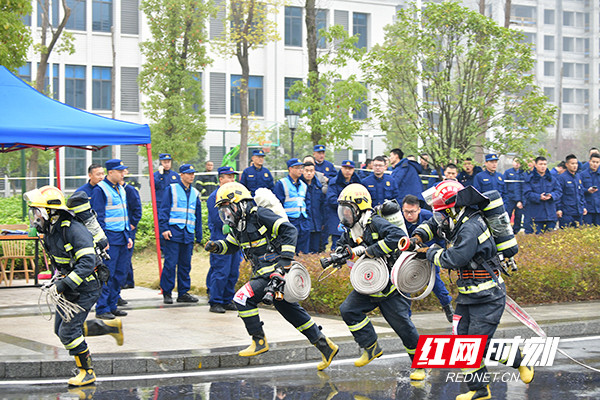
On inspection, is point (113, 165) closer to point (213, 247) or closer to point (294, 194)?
point (294, 194)

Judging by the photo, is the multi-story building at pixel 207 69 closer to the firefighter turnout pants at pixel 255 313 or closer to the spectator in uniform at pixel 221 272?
the spectator in uniform at pixel 221 272

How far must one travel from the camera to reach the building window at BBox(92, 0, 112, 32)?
4253 cm

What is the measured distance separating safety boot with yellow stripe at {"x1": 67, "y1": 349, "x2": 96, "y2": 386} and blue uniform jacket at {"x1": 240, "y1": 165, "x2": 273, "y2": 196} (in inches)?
280

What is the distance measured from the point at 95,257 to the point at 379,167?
7.68 metres

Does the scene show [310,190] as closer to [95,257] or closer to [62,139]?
[62,139]

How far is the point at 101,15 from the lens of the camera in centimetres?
4262

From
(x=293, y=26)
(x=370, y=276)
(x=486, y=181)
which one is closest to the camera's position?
(x=370, y=276)

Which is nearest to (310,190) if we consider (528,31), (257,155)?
(257,155)

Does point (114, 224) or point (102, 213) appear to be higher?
point (102, 213)

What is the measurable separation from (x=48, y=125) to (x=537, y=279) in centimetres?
764

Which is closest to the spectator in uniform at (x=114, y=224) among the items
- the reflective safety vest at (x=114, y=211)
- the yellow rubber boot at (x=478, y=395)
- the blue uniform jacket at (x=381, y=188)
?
the reflective safety vest at (x=114, y=211)

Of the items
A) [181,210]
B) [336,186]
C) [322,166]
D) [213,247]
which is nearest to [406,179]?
[336,186]

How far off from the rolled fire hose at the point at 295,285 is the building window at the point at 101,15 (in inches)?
1473

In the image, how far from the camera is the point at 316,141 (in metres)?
19.3
